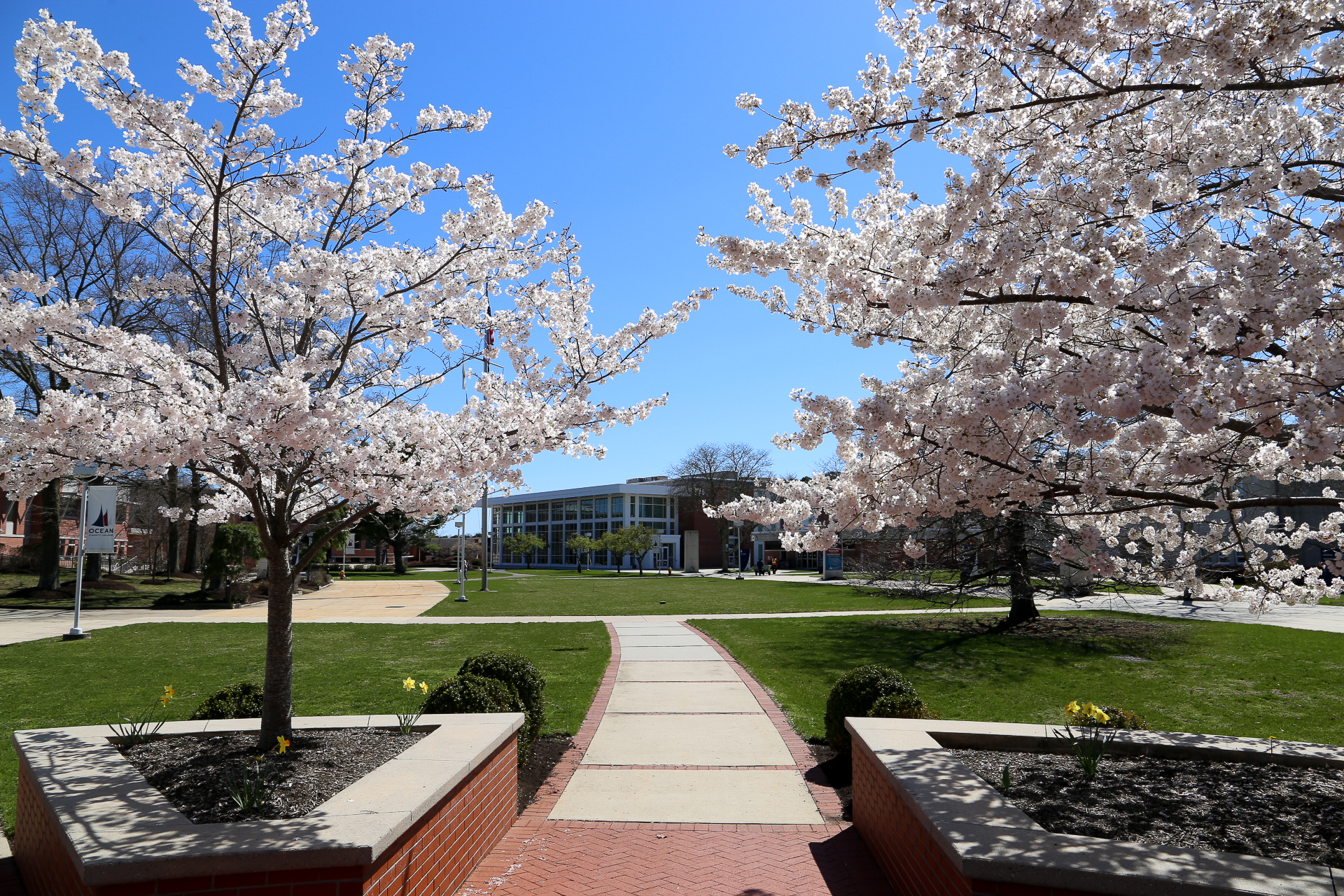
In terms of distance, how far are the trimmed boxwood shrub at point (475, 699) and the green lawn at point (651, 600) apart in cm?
1517

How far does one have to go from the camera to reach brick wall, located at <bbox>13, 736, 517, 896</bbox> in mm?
3133

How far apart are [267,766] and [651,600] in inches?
943

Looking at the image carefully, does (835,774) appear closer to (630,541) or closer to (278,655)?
(278,655)

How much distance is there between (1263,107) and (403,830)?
5.63 meters

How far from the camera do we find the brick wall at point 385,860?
313 centimetres

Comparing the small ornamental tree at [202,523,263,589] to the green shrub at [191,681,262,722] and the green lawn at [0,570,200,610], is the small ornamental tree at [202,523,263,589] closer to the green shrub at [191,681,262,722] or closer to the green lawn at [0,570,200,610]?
the green lawn at [0,570,200,610]

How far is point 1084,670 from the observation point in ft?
40.7

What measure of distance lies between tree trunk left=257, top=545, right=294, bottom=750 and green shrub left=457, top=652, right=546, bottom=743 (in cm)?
222

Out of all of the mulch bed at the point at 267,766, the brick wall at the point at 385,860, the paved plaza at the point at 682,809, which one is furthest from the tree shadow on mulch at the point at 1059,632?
the mulch bed at the point at 267,766

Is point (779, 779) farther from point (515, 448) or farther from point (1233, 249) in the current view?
point (1233, 249)

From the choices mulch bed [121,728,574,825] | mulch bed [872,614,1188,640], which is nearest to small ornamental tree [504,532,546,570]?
mulch bed [872,614,1188,640]

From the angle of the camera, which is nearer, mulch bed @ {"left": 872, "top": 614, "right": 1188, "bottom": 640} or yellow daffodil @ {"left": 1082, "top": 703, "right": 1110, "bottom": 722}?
yellow daffodil @ {"left": 1082, "top": 703, "right": 1110, "bottom": 722}

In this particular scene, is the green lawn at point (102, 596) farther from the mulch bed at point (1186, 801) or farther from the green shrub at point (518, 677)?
the mulch bed at point (1186, 801)

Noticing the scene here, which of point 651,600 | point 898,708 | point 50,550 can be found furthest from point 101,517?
point 898,708
